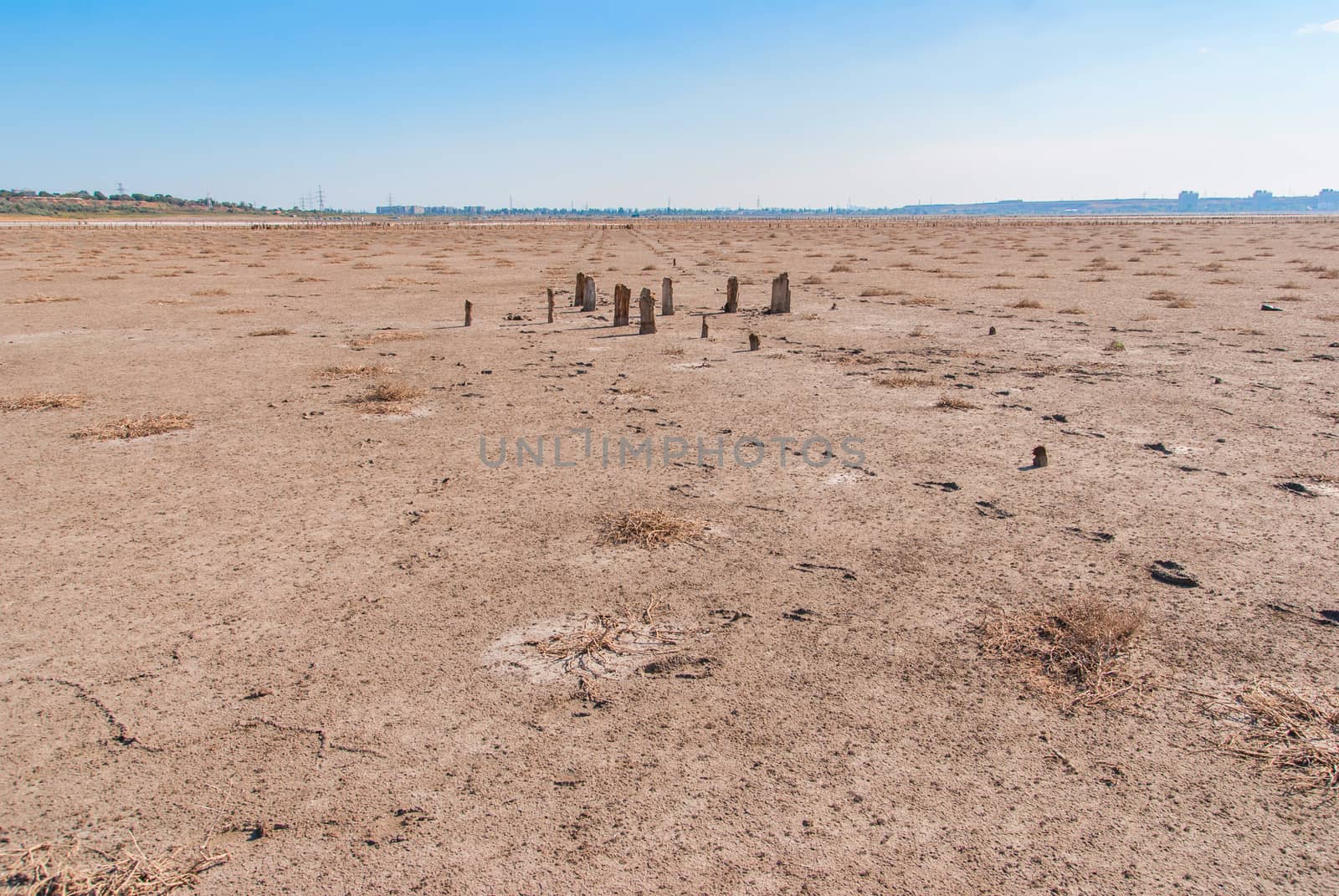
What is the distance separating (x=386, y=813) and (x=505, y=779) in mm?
498

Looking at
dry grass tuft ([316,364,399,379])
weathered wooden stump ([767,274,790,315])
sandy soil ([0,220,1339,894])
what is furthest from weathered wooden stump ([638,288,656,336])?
dry grass tuft ([316,364,399,379])

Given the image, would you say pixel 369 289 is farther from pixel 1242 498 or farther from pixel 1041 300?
pixel 1242 498

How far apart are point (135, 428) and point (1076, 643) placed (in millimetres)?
9198

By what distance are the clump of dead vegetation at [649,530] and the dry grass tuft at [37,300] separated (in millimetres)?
20741

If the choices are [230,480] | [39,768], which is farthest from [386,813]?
[230,480]

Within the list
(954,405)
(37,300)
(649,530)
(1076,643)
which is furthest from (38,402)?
(37,300)

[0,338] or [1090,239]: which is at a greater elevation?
[1090,239]

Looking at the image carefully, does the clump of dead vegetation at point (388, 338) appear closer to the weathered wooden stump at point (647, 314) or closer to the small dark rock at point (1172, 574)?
the weathered wooden stump at point (647, 314)

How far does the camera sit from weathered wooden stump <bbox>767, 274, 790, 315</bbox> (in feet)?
56.6

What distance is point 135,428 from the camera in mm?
8461

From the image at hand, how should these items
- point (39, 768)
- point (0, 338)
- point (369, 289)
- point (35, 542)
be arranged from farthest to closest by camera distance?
point (369, 289) < point (0, 338) < point (35, 542) < point (39, 768)

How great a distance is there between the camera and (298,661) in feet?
14.1

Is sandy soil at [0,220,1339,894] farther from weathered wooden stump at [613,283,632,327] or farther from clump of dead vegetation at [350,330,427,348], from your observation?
weathered wooden stump at [613,283,632,327]

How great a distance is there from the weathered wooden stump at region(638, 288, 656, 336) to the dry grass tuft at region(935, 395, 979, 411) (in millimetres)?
6370
